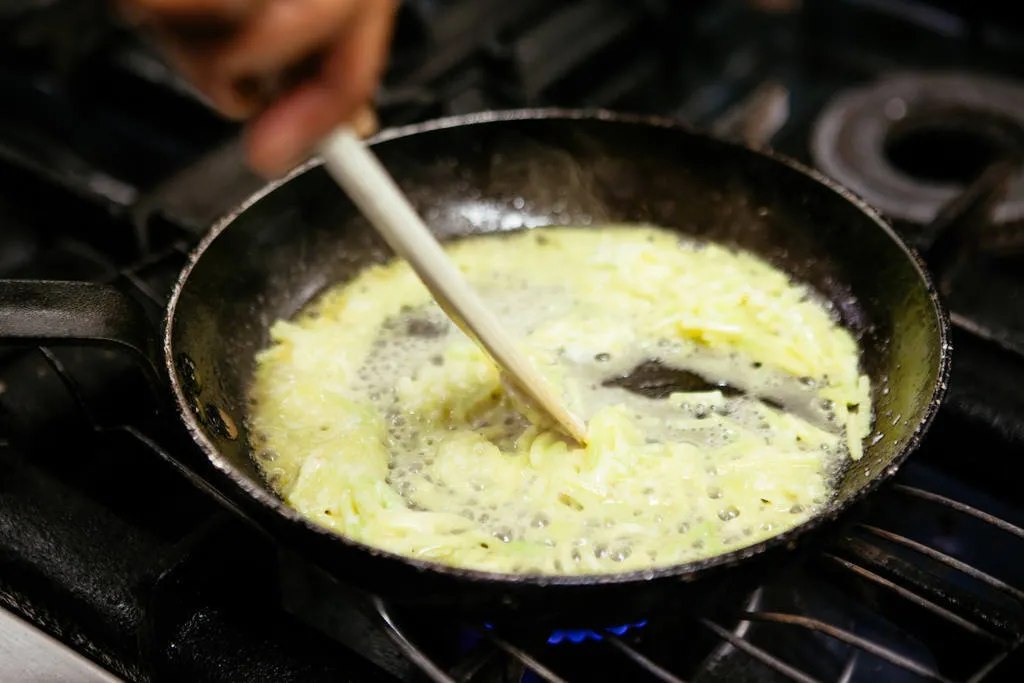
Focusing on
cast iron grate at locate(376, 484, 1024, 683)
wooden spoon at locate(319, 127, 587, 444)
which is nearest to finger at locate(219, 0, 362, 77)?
wooden spoon at locate(319, 127, 587, 444)

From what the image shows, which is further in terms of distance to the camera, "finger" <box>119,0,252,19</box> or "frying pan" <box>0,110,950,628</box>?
"frying pan" <box>0,110,950,628</box>

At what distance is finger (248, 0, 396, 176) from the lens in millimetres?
1163

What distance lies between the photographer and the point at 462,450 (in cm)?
207

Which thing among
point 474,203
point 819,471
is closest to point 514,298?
point 474,203

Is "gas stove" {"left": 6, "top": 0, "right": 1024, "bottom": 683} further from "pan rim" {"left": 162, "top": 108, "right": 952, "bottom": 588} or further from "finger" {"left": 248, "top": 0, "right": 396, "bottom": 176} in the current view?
"finger" {"left": 248, "top": 0, "right": 396, "bottom": 176}

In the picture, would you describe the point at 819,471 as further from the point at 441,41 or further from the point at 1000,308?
the point at 441,41

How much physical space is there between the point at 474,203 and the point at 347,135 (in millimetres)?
1472

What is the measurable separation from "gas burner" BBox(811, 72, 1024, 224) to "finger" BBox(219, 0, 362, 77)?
260cm

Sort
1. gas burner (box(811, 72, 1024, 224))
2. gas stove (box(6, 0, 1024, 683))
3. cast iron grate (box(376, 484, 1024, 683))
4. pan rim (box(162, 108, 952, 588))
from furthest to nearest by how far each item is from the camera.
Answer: gas burner (box(811, 72, 1024, 224)), gas stove (box(6, 0, 1024, 683)), cast iron grate (box(376, 484, 1024, 683)), pan rim (box(162, 108, 952, 588))

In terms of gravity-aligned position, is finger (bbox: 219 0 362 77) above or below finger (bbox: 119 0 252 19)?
above

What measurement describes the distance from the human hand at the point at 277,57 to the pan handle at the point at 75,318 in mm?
800

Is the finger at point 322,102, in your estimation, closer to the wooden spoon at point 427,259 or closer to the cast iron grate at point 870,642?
the wooden spoon at point 427,259

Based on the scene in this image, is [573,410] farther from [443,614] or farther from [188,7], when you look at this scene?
[188,7]

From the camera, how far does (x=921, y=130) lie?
143 inches
